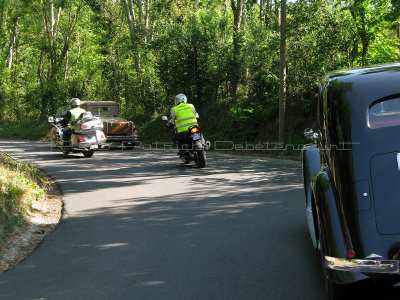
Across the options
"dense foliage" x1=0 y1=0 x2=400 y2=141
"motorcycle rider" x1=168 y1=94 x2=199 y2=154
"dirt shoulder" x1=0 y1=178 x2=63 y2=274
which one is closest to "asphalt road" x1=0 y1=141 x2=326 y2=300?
"dirt shoulder" x1=0 y1=178 x2=63 y2=274

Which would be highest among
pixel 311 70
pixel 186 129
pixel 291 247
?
pixel 311 70

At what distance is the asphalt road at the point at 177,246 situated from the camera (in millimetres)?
4332

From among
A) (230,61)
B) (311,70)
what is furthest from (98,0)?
(311,70)

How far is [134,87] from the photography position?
29.6 meters

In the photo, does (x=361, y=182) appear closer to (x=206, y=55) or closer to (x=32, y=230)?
(x=32, y=230)

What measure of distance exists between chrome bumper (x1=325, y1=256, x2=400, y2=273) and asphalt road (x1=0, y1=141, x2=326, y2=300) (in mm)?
774

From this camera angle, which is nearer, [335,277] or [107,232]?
[335,277]

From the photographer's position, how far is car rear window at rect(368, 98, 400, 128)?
3701 mm

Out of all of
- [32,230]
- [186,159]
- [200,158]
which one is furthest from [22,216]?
[186,159]

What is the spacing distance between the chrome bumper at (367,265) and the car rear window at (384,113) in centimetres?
101

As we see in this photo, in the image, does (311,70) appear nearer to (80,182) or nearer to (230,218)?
(80,182)

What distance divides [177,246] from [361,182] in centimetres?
273

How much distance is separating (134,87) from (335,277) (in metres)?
27.0

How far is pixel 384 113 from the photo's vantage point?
12.5 ft
